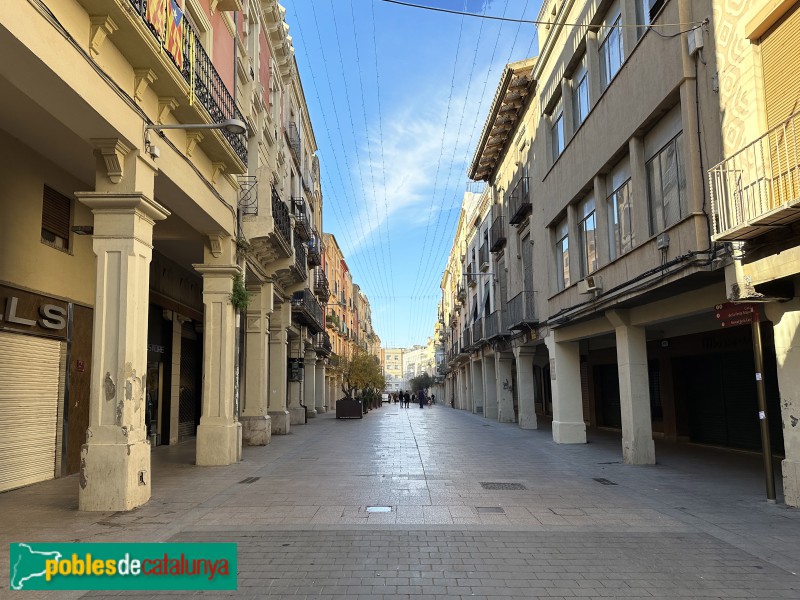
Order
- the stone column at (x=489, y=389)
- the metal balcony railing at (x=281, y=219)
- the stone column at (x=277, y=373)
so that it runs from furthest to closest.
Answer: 1. the stone column at (x=489, y=389)
2. the stone column at (x=277, y=373)
3. the metal balcony railing at (x=281, y=219)

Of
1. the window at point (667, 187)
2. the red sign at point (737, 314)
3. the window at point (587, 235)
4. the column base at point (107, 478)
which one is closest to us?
the column base at point (107, 478)

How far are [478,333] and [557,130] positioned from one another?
15320 mm

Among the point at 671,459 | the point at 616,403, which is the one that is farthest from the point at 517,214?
the point at 671,459

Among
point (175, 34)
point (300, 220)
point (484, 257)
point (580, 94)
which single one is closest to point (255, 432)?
point (300, 220)

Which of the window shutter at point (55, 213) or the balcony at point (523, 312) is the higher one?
the window shutter at point (55, 213)

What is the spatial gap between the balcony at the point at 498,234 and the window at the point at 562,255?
7759 mm

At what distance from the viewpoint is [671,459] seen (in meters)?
13.3

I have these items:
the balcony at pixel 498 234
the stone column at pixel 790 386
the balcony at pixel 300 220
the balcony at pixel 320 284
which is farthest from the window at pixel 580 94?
the balcony at pixel 320 284

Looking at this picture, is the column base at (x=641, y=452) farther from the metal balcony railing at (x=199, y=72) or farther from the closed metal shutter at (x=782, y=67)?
the metal balcony railing at (x=199, y=72)

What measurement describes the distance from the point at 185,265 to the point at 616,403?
15164 millimetres

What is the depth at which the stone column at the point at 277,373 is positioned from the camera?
20.5 metres

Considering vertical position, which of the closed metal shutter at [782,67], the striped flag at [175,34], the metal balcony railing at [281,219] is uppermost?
the striped flag at [175,34]

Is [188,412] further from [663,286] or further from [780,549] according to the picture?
[780,549]

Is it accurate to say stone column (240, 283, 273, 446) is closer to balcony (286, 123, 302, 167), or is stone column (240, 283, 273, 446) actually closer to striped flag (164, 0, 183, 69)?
striped flag (164, 0, 183, 69)
